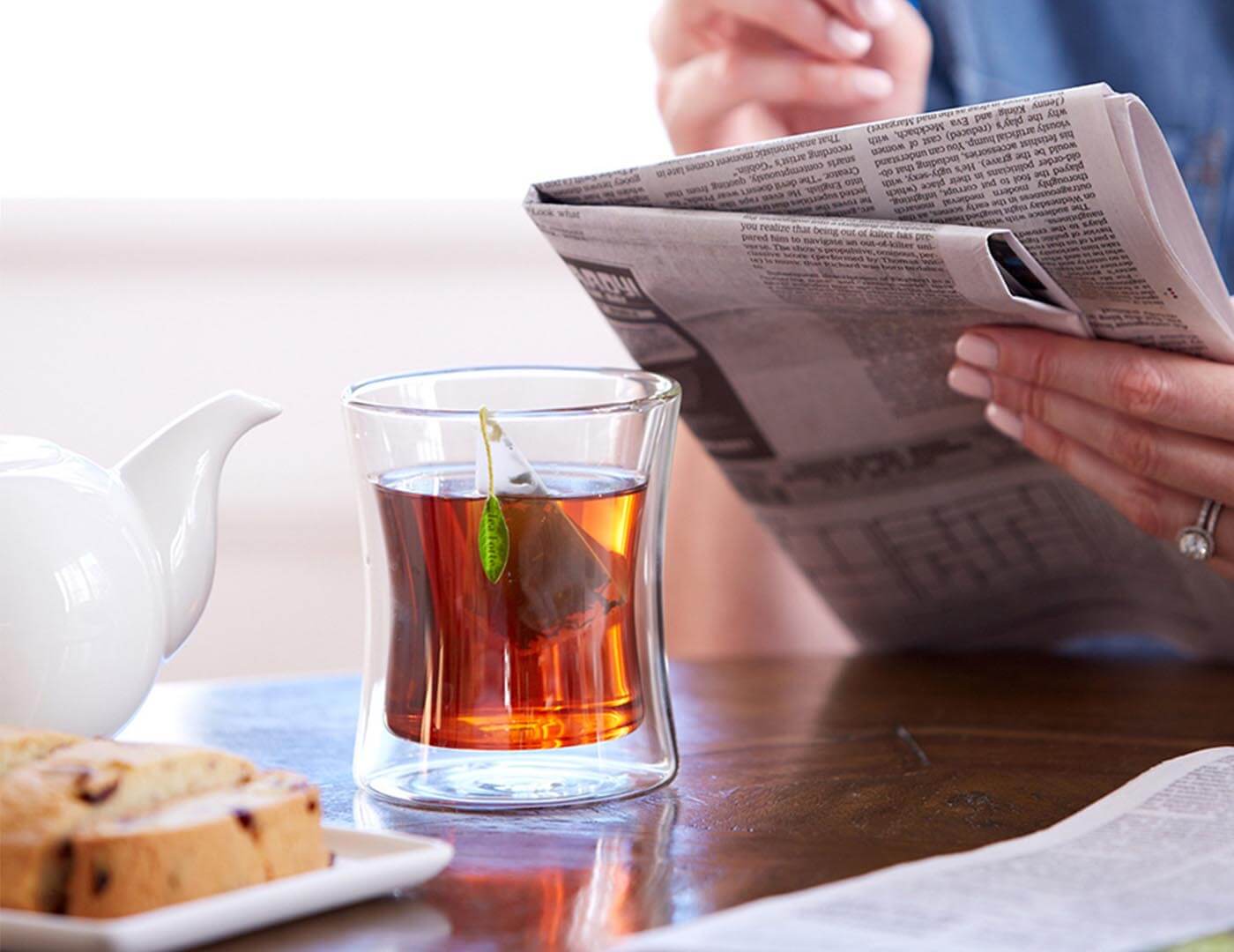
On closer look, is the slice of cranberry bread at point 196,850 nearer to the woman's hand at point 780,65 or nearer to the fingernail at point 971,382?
the fingernail at point 971,382

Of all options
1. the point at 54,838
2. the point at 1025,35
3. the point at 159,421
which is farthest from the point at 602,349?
the point at 54,838

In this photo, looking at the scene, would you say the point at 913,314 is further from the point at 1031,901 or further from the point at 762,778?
the point at 1031,901

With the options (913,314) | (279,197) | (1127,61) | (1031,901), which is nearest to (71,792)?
(1031,901)

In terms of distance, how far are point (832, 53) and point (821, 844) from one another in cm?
62

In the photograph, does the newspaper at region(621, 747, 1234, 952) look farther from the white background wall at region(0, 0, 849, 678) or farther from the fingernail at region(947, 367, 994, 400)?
the white background wall at region(0, 0, 849, 678)

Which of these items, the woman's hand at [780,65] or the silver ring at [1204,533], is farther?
the woman's hand at [780,65]

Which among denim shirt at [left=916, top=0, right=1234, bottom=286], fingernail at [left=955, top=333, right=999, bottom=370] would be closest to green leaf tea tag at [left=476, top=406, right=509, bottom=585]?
fingernail at [left=955, top=333, right=999, bottom=370]

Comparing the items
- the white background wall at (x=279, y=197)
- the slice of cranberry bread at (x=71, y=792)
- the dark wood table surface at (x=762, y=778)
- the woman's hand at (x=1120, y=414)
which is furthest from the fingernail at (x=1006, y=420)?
the white background wall at (x=279, y=197)

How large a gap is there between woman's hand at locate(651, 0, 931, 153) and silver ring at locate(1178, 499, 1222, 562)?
14.0 inches

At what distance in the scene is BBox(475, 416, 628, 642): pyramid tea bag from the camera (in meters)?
0.60

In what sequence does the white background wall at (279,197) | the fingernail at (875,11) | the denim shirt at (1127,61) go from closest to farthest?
the fingernail at (875,11), the denim shirt at (1127,61), the white background wall at (279,197)

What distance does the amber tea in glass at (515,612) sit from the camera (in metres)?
0.61

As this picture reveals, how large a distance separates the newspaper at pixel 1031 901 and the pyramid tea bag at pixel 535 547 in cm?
17

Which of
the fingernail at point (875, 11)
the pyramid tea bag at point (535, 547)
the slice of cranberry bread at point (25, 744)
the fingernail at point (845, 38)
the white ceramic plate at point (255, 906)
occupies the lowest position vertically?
the white ceramic plate at point (255, 906)
